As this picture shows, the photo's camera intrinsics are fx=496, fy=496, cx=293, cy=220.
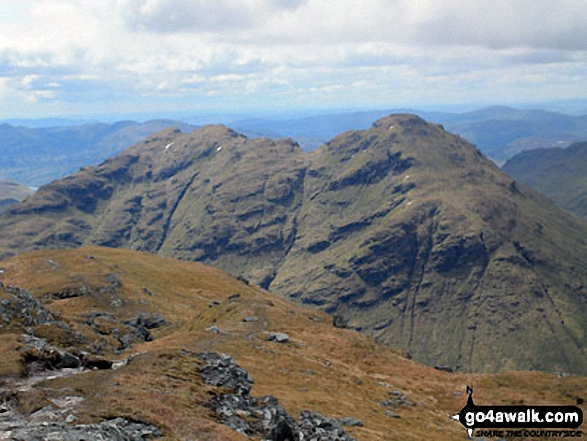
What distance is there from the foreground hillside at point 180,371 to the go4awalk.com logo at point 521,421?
3.07 m

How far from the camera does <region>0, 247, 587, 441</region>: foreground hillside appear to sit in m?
39.2

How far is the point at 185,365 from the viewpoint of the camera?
57.2 meters

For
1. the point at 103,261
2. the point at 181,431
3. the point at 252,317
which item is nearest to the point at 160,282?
the point at 103,261

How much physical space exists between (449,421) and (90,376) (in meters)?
51.6

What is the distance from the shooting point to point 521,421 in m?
77.2

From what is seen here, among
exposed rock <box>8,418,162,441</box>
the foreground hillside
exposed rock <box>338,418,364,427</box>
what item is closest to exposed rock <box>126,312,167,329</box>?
the foreground hillside

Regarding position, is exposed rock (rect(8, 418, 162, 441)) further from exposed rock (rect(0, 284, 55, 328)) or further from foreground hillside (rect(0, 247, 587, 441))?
exposed rock (rect(0, 284, 55, 328))

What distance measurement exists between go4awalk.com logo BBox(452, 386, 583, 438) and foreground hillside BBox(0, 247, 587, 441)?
10.1 ft

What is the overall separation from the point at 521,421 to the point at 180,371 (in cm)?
5503

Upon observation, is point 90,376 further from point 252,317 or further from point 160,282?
point 160,282

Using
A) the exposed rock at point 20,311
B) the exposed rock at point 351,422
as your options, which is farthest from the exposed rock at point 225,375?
the exposed rock at point 20,311

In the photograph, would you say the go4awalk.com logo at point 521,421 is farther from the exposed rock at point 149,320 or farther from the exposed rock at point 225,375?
the exposed rock at point 149,320

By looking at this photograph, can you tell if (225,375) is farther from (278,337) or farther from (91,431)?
(278,337)

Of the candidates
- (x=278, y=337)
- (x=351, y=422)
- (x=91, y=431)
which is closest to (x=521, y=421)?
(x=351, y=422)
